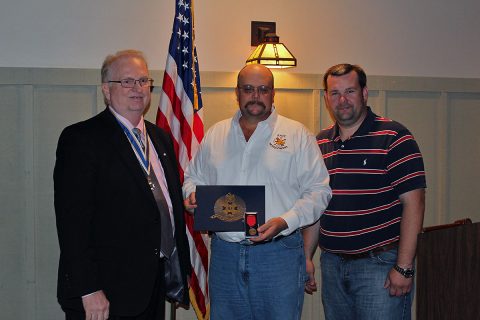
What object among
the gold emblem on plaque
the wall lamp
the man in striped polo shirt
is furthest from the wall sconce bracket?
the gold emblem on plaque

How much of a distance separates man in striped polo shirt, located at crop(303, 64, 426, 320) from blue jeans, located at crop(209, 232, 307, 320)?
223 mm

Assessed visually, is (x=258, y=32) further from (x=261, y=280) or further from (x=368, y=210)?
(x=261, y=280)

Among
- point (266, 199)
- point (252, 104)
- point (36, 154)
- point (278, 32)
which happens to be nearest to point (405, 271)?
point (266, 199)

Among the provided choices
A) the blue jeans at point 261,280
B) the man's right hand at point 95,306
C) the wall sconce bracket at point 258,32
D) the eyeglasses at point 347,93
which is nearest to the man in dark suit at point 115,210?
the man's right hand at point 95,306

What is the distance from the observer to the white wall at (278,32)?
3.71 metres

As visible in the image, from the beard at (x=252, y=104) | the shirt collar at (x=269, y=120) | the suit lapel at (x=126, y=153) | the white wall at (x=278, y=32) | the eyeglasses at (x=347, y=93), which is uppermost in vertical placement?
the white wall at (x=278, y=32)

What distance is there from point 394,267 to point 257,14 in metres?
2.01

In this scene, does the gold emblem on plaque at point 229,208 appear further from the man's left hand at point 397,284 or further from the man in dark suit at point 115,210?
the man's left hand at point 397,284

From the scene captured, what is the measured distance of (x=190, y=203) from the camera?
289cm

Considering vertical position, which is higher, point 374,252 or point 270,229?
point 270,229

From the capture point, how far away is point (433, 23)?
14.3 feet

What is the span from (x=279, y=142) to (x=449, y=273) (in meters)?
0.99

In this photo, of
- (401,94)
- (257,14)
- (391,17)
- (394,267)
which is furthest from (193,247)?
(391,17)

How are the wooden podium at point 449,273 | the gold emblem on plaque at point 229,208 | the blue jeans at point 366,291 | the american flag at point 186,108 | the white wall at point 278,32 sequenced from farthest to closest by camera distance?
the white wall at point 278,32, the american flag at point 186,108, the blue jeans at point 366,291, the gold emblem on plaque at point 229,208, the wooden podium at point 449,273
